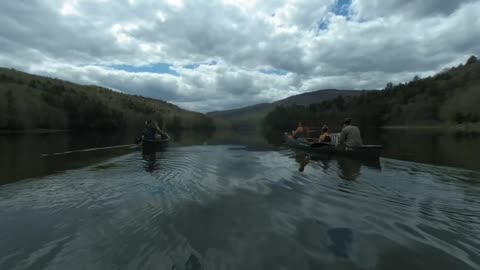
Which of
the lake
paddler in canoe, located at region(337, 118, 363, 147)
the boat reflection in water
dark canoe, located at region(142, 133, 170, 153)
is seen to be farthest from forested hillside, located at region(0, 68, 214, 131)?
paddler in canoe, located at region(337, 118, 363, 147)

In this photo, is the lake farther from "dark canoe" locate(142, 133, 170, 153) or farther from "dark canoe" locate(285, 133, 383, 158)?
"dark canoe" locate(142, 133, 170, 153)

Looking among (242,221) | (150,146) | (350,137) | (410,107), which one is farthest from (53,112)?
(410,107)

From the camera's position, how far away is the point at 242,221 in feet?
22.0

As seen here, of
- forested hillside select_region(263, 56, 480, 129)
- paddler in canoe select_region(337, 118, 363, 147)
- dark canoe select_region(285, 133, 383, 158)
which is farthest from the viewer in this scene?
forested hillside select_region(263, 56, 480, 129)

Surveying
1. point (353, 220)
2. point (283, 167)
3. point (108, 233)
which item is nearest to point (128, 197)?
point (108, 233)

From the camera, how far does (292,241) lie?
5543 mm

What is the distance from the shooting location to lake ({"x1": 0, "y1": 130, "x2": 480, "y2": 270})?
487 centimetres

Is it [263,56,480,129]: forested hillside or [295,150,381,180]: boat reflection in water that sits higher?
[263,56,480,129]: forested hillside

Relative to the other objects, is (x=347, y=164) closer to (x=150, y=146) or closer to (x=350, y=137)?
(x=350, y=137)

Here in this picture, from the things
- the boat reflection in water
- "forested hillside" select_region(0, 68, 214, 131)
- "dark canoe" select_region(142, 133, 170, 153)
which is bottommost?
the boat reflection in water

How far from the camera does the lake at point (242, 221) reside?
16.0 feet

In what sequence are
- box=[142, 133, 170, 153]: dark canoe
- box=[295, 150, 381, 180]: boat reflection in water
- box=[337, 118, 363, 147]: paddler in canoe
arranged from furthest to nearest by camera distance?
1. box=[142, 133, 170, 153]: dark canoe
2. box=[337, 118, 363, 147]: paddler in canoe
3. box=[295, 150, 381, 180]: boat reflection in water

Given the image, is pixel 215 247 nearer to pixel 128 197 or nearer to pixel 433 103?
pixel 128 197

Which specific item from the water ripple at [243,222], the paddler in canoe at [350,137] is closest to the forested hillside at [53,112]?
the water ripple at [243,222]
